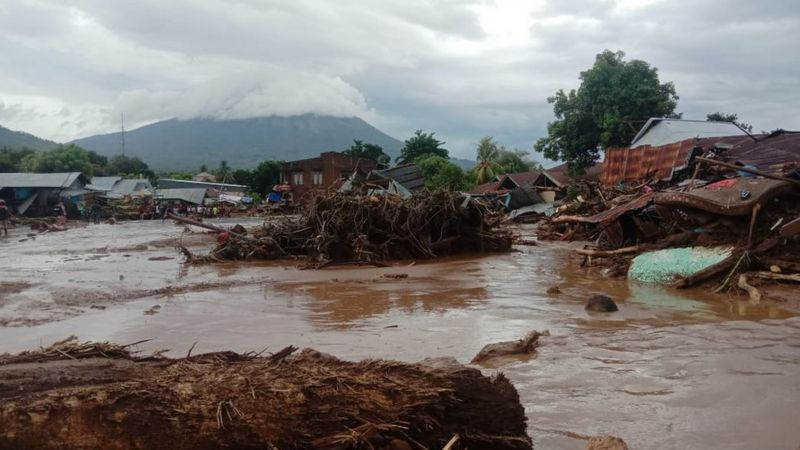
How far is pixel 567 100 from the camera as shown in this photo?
32.4 metres

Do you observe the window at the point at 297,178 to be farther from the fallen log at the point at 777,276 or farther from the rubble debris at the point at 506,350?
the rubble debris at the point at 506,350

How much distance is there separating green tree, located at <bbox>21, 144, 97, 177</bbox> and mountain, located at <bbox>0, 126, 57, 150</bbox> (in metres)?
79.7

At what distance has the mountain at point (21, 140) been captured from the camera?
5104 inches

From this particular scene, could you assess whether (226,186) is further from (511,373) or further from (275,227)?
(511,373)

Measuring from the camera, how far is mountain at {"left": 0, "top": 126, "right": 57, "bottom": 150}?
130 m

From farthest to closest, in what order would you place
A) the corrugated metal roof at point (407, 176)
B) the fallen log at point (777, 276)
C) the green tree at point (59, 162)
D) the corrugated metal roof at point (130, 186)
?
the green tree at point (59, 162) → the corrugated metal roof at point (130, 186) → the corrugated metal roof at point (407, 176) → the fallen log at point (777, 276)

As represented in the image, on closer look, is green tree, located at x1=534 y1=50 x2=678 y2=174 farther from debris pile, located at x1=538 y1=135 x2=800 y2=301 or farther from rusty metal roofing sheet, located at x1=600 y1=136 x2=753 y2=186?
debris pile, located at x1=538 y1=135 x2=800 y2=301

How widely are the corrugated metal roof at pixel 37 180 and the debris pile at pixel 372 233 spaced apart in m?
29.3

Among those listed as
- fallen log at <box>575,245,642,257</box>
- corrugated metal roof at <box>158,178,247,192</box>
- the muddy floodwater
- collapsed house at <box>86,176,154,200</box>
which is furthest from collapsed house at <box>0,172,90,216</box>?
fallen log at <box>575,245,642,257</box>

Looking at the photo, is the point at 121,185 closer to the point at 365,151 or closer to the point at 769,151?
the point at 365,151

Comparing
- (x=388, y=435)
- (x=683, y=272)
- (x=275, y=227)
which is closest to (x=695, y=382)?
(x=388, y=435)

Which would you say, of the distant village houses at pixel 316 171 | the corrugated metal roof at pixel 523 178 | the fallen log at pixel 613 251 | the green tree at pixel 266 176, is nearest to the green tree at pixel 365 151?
the distant village houses at pixel 316 171

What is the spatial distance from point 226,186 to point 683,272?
61.1 m

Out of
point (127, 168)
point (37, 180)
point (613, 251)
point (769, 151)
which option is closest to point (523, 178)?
point (769, 151)
